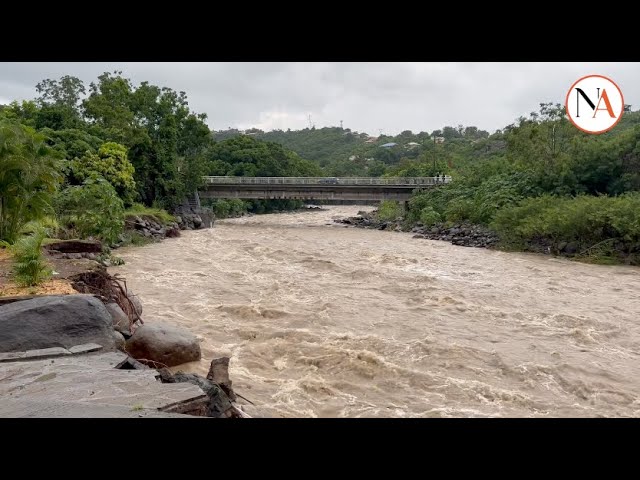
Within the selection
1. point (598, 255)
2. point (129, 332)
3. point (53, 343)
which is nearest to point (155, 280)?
point (129, 332)

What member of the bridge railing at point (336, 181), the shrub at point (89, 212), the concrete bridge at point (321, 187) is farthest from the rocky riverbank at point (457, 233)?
the shrub at point (89, 212)

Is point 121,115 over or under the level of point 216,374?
over

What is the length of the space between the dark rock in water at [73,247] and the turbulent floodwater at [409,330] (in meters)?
1.15

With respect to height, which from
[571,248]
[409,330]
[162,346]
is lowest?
[571,248]

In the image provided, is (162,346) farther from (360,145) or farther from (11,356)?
(360,145)

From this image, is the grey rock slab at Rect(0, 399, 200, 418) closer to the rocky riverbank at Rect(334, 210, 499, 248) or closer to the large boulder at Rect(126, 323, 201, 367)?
the large boulder at Rect(126, 323, 201, 367)

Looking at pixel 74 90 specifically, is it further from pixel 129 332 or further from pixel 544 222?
pixel 129 332

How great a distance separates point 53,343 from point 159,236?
1790cm

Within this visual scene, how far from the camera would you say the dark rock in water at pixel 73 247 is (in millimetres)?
10125

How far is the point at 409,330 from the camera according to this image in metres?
8.48

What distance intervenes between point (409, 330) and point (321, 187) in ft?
82.7

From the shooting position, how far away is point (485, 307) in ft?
33.2

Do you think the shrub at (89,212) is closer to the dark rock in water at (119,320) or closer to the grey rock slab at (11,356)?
the dark rock in water at (119,320)

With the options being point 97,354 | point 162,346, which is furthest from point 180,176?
point 97,354
